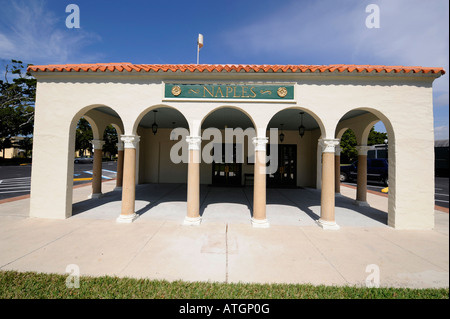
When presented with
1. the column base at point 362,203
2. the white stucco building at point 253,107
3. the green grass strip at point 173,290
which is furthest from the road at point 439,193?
the green grass strip at point 173,290

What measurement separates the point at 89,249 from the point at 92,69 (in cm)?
521

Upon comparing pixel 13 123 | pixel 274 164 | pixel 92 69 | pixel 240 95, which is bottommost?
pixel 274 164

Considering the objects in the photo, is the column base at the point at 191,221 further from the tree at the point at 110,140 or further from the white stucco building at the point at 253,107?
the tree at the point at 110,140

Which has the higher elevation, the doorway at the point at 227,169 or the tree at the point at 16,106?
the tree at the point at 16,106

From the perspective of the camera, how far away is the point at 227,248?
4.32 meters

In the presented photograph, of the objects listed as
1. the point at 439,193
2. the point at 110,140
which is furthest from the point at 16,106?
the point at 439,193

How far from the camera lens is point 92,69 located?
18.9ft

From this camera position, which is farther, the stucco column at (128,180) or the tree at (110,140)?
the tree at (110,140)

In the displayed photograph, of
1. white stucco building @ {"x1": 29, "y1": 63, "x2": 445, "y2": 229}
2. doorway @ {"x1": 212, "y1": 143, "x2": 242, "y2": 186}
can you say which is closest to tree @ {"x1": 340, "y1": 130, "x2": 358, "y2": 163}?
doorway @ {"x1": 212, "y1": 143, "x2": 242, "y2": 186}

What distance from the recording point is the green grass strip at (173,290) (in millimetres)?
2820

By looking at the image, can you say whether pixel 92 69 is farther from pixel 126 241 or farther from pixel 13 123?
pixel 13 123

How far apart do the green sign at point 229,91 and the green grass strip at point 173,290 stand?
491cm
